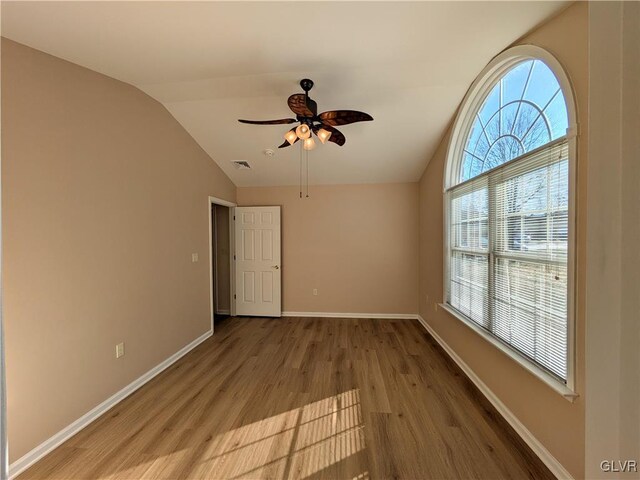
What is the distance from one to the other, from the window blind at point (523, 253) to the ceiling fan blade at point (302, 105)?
1630 mm

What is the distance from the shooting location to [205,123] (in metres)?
3.07

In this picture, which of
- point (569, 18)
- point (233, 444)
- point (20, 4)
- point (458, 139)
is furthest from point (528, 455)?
point (20, 4)

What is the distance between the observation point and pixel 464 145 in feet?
9.43

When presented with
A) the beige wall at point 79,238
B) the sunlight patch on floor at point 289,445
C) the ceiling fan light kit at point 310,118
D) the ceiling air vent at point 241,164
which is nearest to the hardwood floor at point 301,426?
the sunlight patch on floor at point 289,445

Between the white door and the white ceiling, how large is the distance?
5.22ft

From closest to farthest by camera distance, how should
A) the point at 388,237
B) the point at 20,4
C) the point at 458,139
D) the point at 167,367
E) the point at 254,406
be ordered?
the point at 20,4 → the point at 254,406 → the point at 167,367 → the point at 458,139 → the point at 388,237

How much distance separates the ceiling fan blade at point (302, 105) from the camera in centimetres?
199

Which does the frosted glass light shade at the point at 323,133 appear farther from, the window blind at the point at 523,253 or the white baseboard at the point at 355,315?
the white baseboard at the point at 355,315

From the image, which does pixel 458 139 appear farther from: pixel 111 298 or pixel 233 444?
pixel 111 298

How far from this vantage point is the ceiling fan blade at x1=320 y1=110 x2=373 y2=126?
2.10 metres

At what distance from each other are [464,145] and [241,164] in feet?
9.98

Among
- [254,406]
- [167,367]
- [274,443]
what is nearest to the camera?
[274,443]

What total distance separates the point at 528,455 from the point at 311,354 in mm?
1997

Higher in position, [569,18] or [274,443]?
[569,18]
